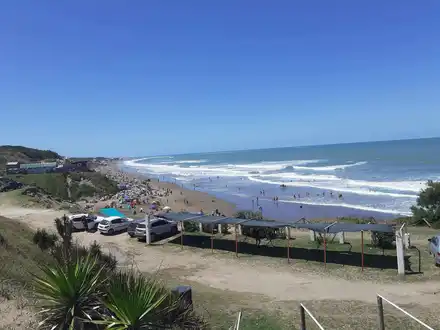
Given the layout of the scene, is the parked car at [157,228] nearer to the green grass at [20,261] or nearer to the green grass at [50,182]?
the green grass at [20,261]

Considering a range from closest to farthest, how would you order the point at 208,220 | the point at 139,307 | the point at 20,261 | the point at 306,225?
1. the point at 139,307
2. the point at 20,261
3. the point at 306,225
4. the point at 208,220

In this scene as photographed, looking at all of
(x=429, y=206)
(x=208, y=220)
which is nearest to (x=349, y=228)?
(x=208, y=220)

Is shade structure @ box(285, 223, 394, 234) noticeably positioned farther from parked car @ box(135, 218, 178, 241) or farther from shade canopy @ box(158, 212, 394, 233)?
parked car @ box(135, 218, 178, 241)

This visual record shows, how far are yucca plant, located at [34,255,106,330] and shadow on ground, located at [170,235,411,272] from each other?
12.8 metres

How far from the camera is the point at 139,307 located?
5.31m

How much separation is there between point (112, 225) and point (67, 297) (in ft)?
67.3

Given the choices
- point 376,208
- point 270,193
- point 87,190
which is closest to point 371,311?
point 376,208

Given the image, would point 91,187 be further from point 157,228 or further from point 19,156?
point 19,156

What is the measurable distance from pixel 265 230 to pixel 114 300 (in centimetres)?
1598

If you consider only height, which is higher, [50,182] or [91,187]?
[50,182]

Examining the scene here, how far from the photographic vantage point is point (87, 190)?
57.9 m

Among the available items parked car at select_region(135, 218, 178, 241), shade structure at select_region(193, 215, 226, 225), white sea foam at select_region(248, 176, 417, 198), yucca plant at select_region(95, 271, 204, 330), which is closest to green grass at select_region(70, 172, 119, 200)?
white sea foam at select_region(248, 176, 417, 198)

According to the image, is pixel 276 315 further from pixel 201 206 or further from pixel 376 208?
pixel 201 206

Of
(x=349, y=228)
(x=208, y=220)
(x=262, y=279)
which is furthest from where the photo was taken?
(x=208, y=220)
